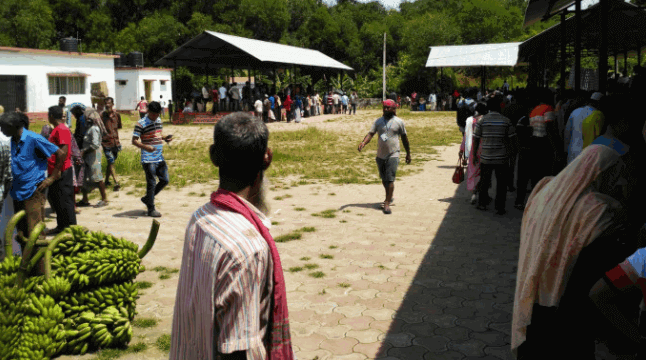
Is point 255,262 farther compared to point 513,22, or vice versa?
point 513,22

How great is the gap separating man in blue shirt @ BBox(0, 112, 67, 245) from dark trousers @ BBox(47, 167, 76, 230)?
1.03 metres

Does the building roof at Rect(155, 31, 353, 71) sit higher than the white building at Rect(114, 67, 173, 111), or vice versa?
the building roof at Rect(155, 31, 353, 71)

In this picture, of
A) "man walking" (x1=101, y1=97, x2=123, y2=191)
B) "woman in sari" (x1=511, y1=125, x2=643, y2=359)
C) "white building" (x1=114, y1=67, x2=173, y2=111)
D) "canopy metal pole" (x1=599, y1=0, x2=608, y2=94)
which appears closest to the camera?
"woman in sari" (x1=511, y1=125, x2=643, y2=359)

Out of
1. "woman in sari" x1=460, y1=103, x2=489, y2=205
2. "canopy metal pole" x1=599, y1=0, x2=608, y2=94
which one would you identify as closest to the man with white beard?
"canopy metal pole" x1=599, y1=0, x2=608, y2=94

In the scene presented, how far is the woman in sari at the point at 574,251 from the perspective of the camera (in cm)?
292

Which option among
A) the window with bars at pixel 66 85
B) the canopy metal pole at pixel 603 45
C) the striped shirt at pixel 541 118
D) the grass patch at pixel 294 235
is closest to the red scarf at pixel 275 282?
the canopy metal pole at pixel 603 45

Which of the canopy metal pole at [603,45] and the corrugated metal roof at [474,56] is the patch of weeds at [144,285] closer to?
the canopy metal pole at [603,45]

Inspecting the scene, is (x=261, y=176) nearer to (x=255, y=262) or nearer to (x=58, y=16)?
(x=255, y=262)

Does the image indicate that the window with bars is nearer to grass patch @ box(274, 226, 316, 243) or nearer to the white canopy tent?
the white canopy tent

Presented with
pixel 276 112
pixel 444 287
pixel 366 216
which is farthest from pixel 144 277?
pixel 276 112

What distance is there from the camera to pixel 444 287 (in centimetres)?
548

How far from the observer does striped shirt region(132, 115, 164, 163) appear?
8094 mm

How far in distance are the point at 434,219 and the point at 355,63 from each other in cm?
5038

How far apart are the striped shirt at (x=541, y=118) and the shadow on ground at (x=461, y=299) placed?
1.46 metres
